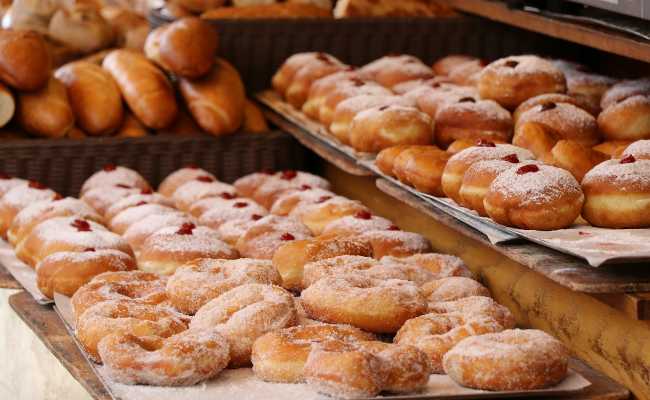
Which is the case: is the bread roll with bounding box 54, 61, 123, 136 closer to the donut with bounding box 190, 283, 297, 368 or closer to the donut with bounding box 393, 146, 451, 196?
the donut with bounding box 393, 146, 451, 196

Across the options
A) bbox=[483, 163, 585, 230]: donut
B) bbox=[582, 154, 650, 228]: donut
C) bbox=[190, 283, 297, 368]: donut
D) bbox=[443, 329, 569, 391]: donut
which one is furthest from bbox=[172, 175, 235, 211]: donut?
bbox=[443, 329, 569, 391]: donut

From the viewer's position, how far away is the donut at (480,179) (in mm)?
2836

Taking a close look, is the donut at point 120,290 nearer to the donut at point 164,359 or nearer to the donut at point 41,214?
the donut at point 164,359

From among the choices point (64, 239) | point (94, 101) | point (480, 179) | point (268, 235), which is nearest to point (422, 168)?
point (480, 179)

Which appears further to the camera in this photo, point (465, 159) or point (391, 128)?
point (391, 128)

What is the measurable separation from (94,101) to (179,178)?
18.5 inches

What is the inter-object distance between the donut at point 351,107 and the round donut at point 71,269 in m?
0.95

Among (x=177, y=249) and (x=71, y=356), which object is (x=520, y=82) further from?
(x=71, y=356)

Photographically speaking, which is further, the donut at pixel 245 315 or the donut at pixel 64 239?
the donut at pixel 64 239

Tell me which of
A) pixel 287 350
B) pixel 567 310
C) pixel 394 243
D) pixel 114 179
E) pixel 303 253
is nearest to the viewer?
pixel 287 350

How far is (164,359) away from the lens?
2.40 metres

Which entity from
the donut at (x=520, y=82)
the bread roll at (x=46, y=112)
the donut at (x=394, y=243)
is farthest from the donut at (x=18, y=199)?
the donut at (x=520, y=82)

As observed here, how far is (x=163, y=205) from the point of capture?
12.9ft

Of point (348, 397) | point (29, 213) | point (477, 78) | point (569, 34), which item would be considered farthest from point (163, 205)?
→ point (348, 397)
